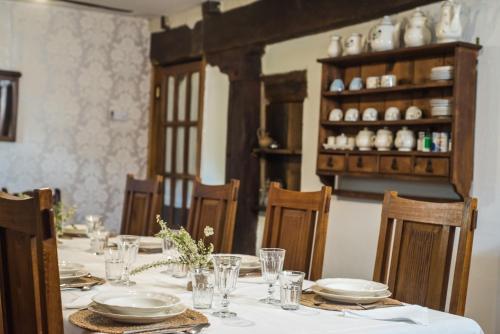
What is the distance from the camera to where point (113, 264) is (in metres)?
2.17

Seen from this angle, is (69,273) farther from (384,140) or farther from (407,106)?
(407,106)

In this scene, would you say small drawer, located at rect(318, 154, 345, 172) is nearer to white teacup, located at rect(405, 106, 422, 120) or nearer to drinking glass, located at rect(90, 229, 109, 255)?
white teacup, located at rect(405, 106, 422, 120)

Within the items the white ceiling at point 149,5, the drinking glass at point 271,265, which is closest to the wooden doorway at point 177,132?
the white ceiling at point 149,5

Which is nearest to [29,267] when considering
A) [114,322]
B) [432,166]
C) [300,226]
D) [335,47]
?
[114,322]

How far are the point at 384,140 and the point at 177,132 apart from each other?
2.60m

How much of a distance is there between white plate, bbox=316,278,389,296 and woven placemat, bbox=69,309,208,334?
448mm

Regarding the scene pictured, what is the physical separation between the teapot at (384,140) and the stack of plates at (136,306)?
2050 millimetres

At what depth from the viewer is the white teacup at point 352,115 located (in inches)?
149

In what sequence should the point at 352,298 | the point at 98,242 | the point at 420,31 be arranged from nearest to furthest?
the point at 352,298 < the point at 98,242 < the point at 420,31

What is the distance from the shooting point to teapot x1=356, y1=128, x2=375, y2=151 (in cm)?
368

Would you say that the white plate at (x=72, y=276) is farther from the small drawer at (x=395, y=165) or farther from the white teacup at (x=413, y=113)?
the white teacup at (x=413, y=113)

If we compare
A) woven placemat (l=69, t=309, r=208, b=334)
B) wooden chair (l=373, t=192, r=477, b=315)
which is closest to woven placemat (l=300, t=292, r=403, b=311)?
wooden chair (l=373, t=192, r=477, b=315)

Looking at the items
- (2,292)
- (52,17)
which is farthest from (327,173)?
(52,17)

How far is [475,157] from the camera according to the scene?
3.24 metres
